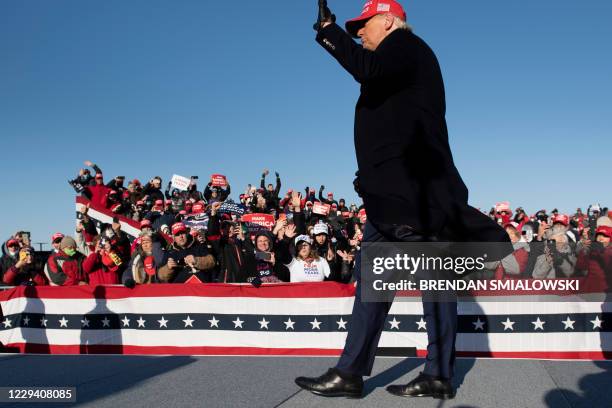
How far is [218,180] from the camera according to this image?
642 inches

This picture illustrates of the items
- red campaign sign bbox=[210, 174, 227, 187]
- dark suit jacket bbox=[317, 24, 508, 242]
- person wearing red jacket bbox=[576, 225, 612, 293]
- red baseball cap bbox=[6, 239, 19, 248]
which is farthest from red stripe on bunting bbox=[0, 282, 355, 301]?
red campaign sign bbox=[210, 174, 227, 187]

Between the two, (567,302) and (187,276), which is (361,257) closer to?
(567,302)

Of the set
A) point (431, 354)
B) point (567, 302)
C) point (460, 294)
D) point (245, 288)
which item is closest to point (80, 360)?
point (245, 288)

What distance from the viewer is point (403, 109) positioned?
2893 mm

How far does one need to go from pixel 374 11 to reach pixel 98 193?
15378 millimetres

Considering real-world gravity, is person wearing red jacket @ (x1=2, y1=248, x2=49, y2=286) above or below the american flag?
above

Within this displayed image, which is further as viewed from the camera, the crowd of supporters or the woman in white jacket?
the woman in white jacket

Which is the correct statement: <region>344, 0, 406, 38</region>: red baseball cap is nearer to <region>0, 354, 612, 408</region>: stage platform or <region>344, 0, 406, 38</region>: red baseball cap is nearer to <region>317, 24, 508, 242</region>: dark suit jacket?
<region>317, 24, 508, 242</region>: dark suit jacket

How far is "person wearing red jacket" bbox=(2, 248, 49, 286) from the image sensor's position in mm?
8898

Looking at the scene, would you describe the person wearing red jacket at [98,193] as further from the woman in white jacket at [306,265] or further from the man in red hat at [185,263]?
the woman in white jacket at [306,265]

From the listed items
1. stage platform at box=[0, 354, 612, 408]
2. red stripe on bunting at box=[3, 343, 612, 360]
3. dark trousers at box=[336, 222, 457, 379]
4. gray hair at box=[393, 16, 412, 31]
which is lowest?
red stripe on bunting at box=[3, 343, 612, 360]

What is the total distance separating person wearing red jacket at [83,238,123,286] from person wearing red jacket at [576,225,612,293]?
627 cm

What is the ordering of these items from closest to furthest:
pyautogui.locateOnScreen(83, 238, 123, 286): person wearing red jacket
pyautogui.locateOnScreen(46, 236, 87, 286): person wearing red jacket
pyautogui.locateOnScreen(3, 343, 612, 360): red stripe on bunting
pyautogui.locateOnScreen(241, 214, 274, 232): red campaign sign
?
pyautogui.locateOnScreen(3, 343, 612, 360): red stripe on bunting
pyautogui.locateOnScreen(83, 238, 123, 286): person wearing red jacket
pyautogui.locateOnScreen(46, 236, 87, 286): person wearing red jacket
pyautogui.locateOnScreen(241, 214, 274, 232): red campaign sign

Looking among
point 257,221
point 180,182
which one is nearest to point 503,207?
point 257,221
